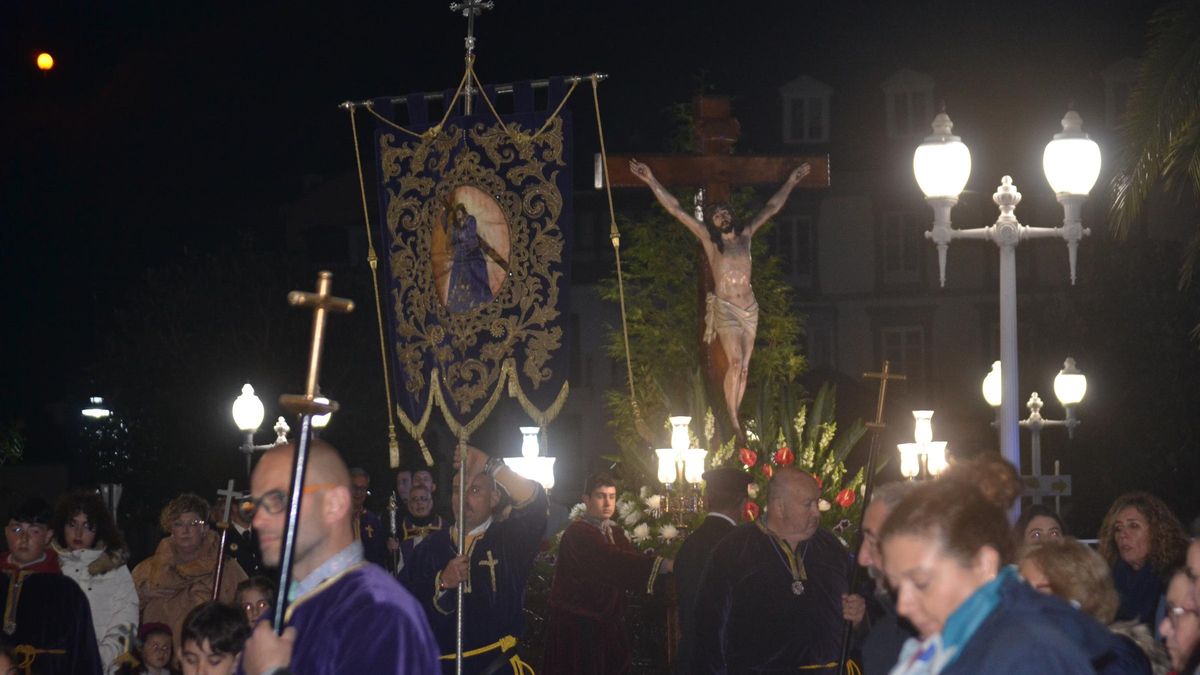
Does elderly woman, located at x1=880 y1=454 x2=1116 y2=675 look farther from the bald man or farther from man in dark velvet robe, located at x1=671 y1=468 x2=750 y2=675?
man in dark velvet robe, located at x1=671 y1=468 x2=750 y2=675

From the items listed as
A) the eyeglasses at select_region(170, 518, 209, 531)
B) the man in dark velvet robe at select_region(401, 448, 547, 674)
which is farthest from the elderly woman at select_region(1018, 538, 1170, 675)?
the eyeglasses at select_region(170, 518, 209, 531)

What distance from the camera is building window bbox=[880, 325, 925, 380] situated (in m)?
41.2

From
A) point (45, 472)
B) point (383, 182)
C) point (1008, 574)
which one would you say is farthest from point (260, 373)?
point (1008, 574)

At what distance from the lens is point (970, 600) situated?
3.91 meters

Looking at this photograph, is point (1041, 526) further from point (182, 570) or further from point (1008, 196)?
point (182, 570)

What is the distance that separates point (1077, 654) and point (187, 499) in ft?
28.3

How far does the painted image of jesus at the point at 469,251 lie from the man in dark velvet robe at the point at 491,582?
67.7 inches

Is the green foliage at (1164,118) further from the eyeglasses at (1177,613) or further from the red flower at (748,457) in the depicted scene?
the eyeglasses at (1177,613)

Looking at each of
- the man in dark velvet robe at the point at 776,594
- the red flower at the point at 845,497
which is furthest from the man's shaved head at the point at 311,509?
the red flower at the point at 845,497

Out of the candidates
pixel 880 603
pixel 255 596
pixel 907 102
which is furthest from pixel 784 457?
pixel 907 102

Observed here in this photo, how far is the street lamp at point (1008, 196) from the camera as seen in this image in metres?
10.7

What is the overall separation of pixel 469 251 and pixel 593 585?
7.98 ft

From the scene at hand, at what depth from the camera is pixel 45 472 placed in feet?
122

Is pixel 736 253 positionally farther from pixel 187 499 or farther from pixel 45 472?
pixel 45 472
